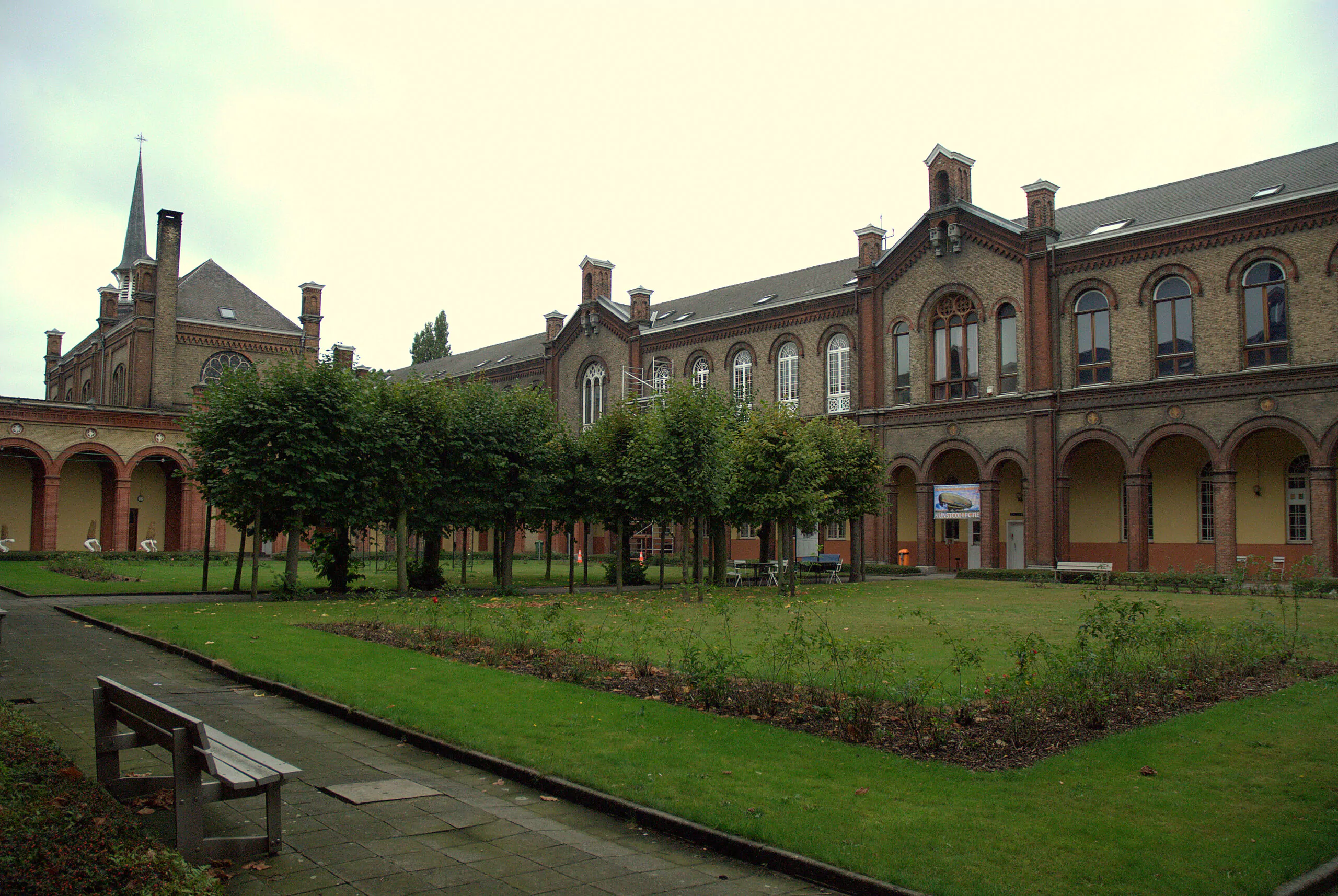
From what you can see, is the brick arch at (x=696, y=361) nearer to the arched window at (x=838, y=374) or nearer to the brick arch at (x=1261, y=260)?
the arched window at (x=838, y=374)

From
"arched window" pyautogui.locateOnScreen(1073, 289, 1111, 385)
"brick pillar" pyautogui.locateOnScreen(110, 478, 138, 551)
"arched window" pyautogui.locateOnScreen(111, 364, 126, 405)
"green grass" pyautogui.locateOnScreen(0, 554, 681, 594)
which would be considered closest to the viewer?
"green grass" pyautogui.locateOnScreen(0, 554, 681, 594)

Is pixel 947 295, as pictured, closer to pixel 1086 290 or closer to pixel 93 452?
pixel 1086 290

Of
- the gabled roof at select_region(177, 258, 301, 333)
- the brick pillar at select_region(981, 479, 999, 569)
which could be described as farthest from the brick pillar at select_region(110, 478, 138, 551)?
the brick pillar at select_region(981, 479, 999, 569)

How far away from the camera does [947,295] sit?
3878 centimetres

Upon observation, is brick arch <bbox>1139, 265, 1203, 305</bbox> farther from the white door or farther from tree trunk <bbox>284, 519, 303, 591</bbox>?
tree trunk <bbox>284, 519, 303, 591</bbox>

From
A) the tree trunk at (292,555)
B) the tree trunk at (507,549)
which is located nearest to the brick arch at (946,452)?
the tree trunk at (507,549)

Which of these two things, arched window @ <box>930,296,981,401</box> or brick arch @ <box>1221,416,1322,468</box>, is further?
arched window @ <box>930,296,981,401</box>

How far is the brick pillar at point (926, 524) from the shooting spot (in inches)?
1542

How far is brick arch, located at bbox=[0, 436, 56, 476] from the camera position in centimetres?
3969

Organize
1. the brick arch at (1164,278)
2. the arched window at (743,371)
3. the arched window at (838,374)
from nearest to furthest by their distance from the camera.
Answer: the brick arch at (1164,278)
the arched window at (838,374)
the arched window at (743,371)

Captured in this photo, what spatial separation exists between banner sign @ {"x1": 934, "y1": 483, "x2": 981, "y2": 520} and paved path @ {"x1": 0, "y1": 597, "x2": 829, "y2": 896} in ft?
105

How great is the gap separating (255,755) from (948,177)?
38054 millimetres

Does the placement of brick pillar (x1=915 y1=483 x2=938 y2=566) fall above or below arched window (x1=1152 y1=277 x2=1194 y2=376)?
below

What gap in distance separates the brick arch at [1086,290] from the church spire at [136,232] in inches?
2729
